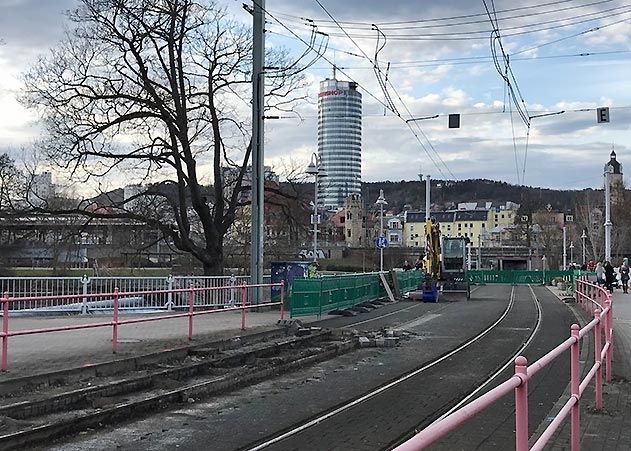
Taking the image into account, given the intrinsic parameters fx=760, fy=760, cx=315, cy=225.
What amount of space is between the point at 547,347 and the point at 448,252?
26761 millimetres

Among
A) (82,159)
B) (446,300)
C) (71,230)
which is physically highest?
(82,159)

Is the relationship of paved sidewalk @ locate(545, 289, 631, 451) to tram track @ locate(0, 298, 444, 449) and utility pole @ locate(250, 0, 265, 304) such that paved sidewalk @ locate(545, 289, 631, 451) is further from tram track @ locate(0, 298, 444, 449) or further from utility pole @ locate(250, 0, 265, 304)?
utility pole @ locate(250, 0, 265, 304)

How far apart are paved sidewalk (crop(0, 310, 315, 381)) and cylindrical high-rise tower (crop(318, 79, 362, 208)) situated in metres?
9.35

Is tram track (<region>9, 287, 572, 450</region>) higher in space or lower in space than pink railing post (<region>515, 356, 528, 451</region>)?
lower

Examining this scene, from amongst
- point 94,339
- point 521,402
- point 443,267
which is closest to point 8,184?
point 443,267

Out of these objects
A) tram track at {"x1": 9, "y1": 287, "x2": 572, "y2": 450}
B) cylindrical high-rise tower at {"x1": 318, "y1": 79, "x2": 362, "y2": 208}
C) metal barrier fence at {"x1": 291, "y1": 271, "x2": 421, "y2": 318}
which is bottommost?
tram track at {"x1": 9, "y1": 287, "x2": 572, "y2": 450}

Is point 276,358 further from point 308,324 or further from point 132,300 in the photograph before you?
point 132,300

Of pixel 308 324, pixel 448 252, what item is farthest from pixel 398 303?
pixel 308 324

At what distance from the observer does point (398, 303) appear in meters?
35.2

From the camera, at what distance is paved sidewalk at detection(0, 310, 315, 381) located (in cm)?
1285

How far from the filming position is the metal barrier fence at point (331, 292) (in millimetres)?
23797

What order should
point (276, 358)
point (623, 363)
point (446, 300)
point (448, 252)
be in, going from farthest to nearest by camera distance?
point (448, 252), point (446, 300), point (276, 358), point (623, 363)

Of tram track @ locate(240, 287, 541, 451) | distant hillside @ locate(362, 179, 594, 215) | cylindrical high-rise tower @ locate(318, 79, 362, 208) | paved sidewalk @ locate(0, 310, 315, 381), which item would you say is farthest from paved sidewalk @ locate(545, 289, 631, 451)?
distant hillside @ locate(362, 179, 594, 215)

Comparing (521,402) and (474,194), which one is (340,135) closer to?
(521,402)
